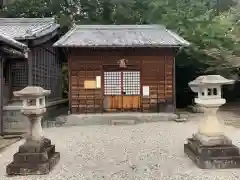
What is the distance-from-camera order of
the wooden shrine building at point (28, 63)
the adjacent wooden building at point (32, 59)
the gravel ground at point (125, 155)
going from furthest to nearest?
the adjacent wooden building at point (32, 59) → the wooden shrine building at point (28, 63) → the gravel ground at point (125, 155)

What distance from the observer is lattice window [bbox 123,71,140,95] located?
16.0 m

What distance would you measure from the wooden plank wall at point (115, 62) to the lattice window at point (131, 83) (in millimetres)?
297

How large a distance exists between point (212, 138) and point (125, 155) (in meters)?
2.36

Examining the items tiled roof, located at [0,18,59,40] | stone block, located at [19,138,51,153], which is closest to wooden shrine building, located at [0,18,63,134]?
tiled roof, located at [0,18,59,40]

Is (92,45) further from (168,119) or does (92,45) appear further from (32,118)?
(32,118)

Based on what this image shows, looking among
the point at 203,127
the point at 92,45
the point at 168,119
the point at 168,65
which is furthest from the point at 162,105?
the point at 203,127

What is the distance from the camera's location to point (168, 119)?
610 inches

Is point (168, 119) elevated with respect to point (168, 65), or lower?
lower

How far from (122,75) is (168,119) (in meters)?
3.26

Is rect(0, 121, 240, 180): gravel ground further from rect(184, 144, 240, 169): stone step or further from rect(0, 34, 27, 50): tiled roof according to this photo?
rect(0, 34, 27, 50): tiled roof

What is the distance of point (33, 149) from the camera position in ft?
22.7

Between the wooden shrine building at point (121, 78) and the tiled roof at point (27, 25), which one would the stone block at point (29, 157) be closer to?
the tiled roof at point (27, 25)

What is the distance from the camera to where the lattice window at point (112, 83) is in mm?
16016

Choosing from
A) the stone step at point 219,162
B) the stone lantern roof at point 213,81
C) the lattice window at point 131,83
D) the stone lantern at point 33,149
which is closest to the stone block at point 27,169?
the stone lantern at point 33,149
